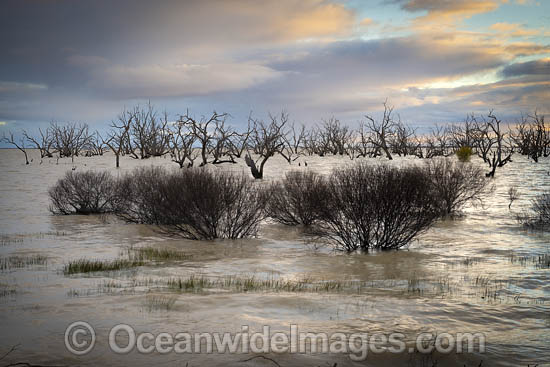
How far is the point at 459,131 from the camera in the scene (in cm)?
7844

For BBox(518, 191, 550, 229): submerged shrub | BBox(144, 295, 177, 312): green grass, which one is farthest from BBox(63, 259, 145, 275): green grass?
BBox(518, 191, 550, 229): submerged shrub

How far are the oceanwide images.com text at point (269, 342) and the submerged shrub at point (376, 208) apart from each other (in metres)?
5.30

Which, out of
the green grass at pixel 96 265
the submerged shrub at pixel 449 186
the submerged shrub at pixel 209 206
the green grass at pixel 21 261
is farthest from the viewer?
the submerged shrub at pixel 449 186

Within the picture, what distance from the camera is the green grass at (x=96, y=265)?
742 centimetres

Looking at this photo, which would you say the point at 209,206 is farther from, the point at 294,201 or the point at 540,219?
the point at 540,219

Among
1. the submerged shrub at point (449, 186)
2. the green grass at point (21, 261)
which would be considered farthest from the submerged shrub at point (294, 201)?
the green grass at point (21, 261)

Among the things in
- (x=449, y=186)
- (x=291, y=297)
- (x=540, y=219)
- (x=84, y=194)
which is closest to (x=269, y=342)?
(x=291, y=297)

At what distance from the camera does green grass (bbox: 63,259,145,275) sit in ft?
24.4

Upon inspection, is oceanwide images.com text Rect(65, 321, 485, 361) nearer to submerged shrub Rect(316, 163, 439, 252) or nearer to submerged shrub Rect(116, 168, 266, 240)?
submerged shrub Rect(316, 163, 439, 252)

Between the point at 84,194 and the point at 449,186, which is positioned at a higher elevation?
the point at 449,186

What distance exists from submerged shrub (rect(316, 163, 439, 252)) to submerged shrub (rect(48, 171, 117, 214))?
8.96m

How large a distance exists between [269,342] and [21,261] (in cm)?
595

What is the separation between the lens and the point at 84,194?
1588 cm

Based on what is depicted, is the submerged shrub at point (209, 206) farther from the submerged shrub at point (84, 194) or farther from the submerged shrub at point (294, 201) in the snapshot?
the submerged shrub at point (84, 194)
